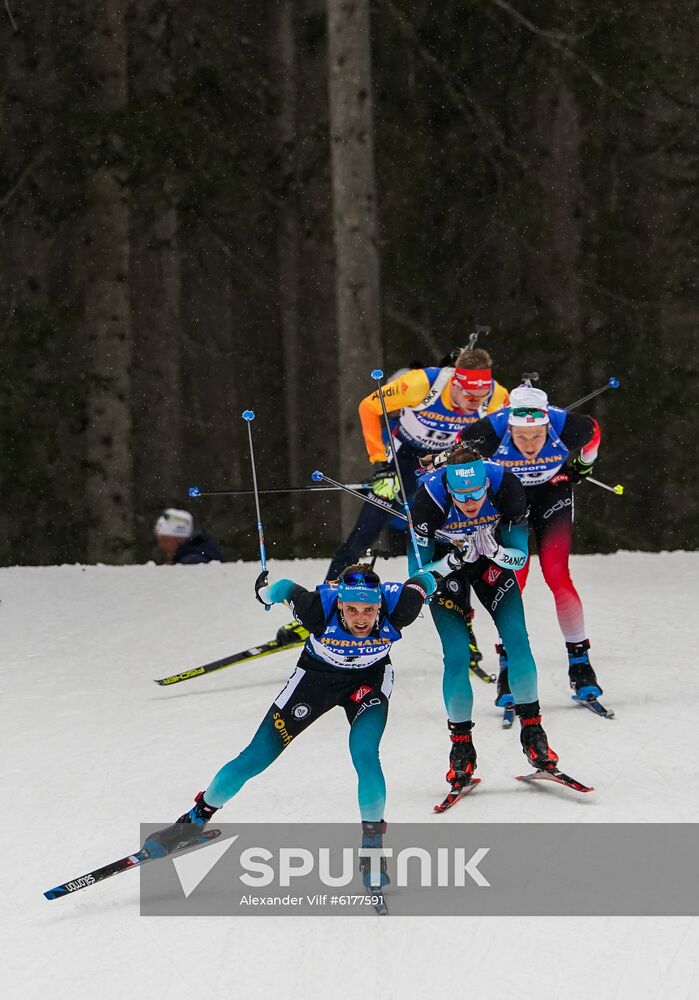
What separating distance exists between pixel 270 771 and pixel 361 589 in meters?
1.85

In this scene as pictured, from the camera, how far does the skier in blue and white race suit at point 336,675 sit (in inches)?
222

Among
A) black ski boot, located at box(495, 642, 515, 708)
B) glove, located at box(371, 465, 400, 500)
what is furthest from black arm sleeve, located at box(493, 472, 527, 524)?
glove, located at box(371, 465, 400, 500)

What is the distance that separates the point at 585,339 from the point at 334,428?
313cm

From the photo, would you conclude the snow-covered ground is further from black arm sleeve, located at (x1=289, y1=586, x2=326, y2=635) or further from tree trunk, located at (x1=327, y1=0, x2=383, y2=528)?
tree trunk, located at (x1=327, y1=0, x2=383, y2=528)

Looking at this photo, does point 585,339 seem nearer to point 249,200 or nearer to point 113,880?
point 249,200

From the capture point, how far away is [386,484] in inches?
325

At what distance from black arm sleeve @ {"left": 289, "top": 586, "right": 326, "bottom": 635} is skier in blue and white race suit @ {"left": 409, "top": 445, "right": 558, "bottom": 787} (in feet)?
2.88

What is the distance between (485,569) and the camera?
21.9 feet

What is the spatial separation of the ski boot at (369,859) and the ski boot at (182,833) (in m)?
0.62

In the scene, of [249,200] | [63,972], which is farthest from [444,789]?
[249,200]

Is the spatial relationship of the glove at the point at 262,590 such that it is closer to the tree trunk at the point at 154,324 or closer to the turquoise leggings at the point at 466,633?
the turquoise leggings at the point at 466,633

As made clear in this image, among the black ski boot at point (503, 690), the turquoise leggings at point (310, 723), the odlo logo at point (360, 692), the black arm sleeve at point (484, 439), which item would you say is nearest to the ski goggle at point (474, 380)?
the black arm sleeve at point (484, 439)

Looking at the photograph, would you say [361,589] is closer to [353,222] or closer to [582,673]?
[582,673]

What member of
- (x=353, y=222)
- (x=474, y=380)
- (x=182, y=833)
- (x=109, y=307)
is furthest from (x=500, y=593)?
(x=109, y=307)
